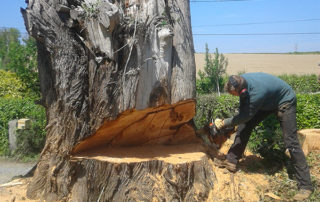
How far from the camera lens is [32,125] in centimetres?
579

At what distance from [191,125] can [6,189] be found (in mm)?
2553

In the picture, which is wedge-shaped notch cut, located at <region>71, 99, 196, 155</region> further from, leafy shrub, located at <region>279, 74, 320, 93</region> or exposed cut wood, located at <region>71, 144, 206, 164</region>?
leafy shrub, located at <region>279, 74, 320, 93</region>

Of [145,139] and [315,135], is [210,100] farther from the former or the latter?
[145,139]

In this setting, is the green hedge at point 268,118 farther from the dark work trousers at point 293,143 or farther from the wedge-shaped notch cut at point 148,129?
the wedge-shaped notch cut at point 148,129

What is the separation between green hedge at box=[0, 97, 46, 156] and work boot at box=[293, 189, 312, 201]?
501 cm

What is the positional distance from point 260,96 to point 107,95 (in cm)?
180

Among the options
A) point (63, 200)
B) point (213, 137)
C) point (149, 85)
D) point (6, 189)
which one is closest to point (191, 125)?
point (213, 137)

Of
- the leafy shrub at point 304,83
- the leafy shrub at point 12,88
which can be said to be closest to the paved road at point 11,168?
the leafy shrub at point 12,88

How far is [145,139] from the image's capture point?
368cm

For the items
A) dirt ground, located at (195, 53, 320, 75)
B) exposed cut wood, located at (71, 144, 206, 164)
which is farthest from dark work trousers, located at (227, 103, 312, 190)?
dirt ground, located at (195, 53, 320, 75)

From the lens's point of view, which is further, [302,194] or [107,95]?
[302,194]

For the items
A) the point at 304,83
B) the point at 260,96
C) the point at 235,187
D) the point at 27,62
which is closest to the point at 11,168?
the point at 27,62

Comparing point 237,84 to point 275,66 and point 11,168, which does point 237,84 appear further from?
point 275,66

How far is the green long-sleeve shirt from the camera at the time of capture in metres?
A: 3.20
